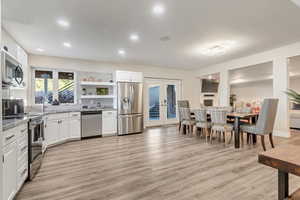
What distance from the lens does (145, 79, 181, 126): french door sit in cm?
678

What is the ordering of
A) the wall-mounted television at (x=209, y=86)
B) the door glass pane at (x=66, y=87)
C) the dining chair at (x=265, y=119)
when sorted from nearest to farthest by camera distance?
1. the dining chair at (x=265, y=119)
2. the door glass pane at (x=66, y=87)
3. the wall-mounted television at (x=209, y=86)

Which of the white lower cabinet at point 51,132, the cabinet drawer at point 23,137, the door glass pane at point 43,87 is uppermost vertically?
the door glass pane at point 43,87

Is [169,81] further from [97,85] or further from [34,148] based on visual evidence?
[34,148]

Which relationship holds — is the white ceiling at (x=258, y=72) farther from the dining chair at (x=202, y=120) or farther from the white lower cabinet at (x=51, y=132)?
the white lower cabinet at (x=51, y=132)

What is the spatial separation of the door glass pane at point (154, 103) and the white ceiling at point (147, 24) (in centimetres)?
259

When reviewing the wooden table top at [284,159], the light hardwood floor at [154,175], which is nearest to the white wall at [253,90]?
the light hardwood floor at [154,175]

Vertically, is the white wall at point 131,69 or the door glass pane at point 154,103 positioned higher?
the white wall at point 131,69

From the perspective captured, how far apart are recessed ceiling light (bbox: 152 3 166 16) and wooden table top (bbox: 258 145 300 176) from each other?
2.38 m

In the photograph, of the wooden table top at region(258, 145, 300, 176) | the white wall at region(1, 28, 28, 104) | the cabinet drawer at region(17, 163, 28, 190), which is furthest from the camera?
the white wall at region(1, 28, 28, 104)

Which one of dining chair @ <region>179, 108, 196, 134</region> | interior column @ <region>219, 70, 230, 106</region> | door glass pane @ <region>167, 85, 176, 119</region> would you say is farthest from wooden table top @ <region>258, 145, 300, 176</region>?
door glass pane @ <region>167, 85, 176, 119</region>

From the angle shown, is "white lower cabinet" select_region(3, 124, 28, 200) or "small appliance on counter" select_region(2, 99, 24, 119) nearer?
"white lower cabinet" select_region(3, 124, 28, 200)

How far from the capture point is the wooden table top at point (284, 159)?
35.8 inches

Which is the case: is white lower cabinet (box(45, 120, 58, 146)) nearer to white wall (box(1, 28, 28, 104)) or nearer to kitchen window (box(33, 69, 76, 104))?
white wall (box(1, 28, 28, 104))

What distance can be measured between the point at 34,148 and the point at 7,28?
2513mm
